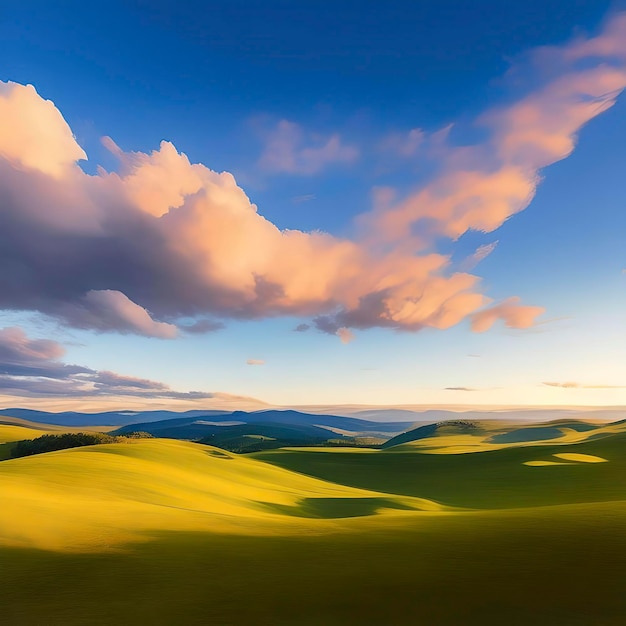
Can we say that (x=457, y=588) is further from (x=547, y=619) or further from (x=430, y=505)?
(x=430, y=505)

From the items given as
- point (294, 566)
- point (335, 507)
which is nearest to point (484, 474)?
point (335, 507)

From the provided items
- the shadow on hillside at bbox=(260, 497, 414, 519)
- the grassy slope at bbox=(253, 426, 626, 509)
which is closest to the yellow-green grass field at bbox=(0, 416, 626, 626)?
the shadow on hillside at bbox=(260, 497, 414, 519)

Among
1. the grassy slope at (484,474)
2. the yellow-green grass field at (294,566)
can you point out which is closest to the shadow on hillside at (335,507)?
the grassy slope at (484,474)

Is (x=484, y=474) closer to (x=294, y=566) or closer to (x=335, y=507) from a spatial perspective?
(x=335, y=507)

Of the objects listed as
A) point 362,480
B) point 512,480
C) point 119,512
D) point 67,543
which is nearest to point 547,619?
point 67,543

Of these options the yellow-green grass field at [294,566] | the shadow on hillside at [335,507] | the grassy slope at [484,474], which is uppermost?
the yellow-green grass field at [294,566]

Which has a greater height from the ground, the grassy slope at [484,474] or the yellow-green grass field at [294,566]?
the yellow-green grass field at [294,566]

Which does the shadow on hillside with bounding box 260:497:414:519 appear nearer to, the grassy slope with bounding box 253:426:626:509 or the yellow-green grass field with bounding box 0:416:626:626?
the grassy slope with bounding box 253:426:626:509

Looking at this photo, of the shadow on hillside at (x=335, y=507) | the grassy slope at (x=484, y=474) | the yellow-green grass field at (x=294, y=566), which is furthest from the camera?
the grassy slope at (x=484, y=474)

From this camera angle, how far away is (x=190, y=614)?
32.7ft

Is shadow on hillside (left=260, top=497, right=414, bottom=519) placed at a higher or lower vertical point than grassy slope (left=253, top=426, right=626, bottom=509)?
higher

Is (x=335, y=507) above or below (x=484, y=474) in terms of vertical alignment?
above

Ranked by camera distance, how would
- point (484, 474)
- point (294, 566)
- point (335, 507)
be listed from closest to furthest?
point (294, 566), point (335, 507), point (484, 474)

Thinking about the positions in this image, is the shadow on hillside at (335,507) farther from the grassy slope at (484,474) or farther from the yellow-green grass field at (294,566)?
the yellow-green grass field at (294,566)
